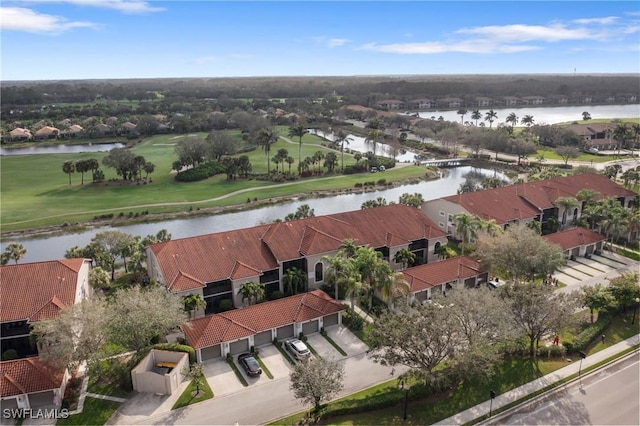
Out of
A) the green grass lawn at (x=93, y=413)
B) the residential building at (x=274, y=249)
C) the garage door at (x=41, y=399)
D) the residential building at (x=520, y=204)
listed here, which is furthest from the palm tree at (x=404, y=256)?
the garage door at (x=41, y=399)

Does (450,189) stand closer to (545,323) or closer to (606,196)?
(606,196)

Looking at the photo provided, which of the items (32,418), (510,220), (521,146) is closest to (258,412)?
(32,418)

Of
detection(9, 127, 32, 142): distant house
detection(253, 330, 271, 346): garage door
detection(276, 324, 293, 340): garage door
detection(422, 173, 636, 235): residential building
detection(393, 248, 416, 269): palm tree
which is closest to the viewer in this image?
detection(253, 330, 271, 346): garage door

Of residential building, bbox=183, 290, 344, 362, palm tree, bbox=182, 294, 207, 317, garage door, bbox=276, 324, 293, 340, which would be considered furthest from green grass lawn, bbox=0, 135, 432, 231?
garage door, bbox=276, 324, 293, 340

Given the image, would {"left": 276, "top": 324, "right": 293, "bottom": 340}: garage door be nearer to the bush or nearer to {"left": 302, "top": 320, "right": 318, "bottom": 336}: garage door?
{"left": 302, "top": 320, "right": 318, "bottom": 336}: garage door

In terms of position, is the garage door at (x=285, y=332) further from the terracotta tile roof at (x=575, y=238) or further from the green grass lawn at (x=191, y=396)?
the terracotta tile roof at (x=575, y=238)

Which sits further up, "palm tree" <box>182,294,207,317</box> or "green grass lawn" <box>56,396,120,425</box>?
"palm tree" <box>182,294,207,317</box>

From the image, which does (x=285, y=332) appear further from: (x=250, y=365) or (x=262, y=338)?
(x=250, y=365)
